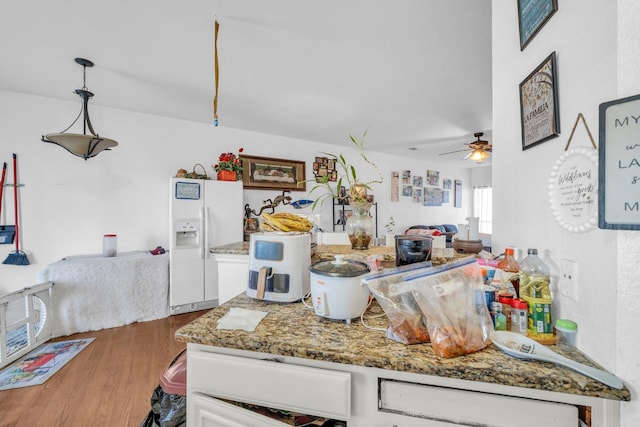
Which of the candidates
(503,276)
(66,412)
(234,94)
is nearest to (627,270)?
(503,276)

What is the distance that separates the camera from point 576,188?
751mm

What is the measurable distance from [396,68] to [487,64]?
0.77 m

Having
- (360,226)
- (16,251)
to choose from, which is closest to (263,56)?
(360,226)

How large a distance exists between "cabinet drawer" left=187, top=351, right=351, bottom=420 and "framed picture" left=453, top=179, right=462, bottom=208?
7.40 metres

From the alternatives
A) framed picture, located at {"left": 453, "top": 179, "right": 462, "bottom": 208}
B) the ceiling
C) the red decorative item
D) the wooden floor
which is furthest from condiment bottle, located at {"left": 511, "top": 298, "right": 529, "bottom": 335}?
framed picture, located at {"left": 453, "top": 179, "right": 462, "bottom": 208}

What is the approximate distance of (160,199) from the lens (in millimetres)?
3498

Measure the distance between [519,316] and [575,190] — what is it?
42 centimetres

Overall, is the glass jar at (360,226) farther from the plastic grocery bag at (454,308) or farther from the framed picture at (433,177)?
the framed picture at (433,177)

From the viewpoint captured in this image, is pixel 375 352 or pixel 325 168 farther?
pixel 325 168

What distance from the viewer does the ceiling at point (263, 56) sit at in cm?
167

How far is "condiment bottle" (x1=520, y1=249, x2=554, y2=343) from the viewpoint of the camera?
0.80m

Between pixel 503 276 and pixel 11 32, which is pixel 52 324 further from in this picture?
pixel 503 276

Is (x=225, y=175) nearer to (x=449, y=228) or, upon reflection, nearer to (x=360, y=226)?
(x=360, y=226)

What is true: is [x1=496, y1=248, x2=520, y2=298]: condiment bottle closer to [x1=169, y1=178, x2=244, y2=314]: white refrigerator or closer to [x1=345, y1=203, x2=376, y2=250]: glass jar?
[x1=345, y1=203, x2=376, y2=250]: glass jar
